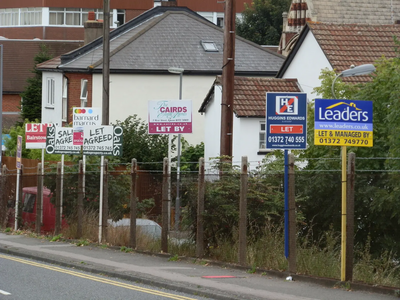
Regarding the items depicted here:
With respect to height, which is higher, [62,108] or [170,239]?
[62,108]

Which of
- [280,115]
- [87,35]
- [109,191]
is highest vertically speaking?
[87,35]

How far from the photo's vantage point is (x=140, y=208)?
777 inches

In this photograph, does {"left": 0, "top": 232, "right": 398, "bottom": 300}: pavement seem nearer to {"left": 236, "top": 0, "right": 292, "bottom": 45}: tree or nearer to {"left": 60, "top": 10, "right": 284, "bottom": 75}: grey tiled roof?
{"left": 60, "top": 10, "right": 284, "bottom": 75}: grey tiled roof

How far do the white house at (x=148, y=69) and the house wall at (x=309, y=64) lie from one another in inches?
197

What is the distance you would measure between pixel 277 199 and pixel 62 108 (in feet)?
90.2

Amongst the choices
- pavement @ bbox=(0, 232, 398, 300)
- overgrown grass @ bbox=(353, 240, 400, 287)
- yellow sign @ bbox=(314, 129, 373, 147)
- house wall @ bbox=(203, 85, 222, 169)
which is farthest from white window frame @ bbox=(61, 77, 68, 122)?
yellow sign @ bbox=(314, 129, 373, 147)

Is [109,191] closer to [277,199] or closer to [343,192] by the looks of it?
[277,199]

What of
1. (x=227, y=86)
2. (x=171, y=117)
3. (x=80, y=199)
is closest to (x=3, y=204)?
(x=80, y=199)

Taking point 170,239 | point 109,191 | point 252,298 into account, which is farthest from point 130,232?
point 252,298

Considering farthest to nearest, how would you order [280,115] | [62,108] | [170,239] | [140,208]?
1. [62,108]
2. [140,208]
3. [170,239]
4. [280,115]

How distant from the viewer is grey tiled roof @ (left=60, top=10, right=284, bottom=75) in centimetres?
3872

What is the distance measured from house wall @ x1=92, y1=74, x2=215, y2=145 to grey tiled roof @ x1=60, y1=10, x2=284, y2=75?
48cm

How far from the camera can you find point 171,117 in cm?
1845

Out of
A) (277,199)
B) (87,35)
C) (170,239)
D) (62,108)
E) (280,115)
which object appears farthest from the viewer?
(87,35)
